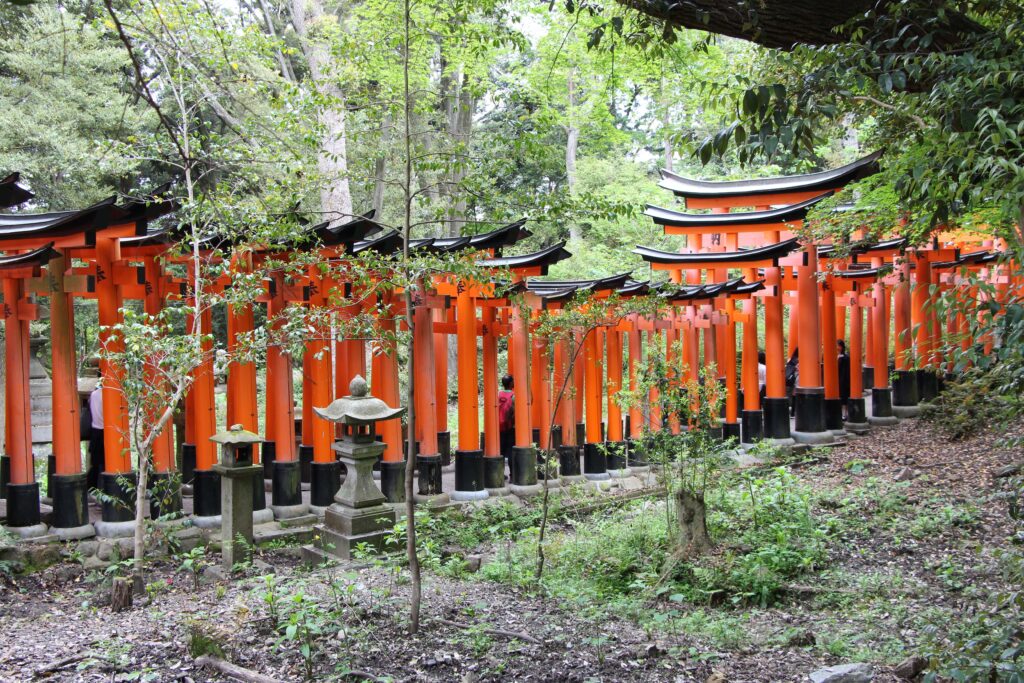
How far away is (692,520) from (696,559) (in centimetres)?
33

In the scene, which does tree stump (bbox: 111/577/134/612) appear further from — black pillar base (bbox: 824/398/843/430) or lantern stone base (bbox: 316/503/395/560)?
black pillar base (bbox: 824/398/843/430)

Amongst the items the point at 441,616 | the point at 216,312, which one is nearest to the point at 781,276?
the point at 441,616

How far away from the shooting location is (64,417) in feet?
24.8

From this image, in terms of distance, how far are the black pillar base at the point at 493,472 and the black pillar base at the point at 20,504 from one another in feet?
15.9

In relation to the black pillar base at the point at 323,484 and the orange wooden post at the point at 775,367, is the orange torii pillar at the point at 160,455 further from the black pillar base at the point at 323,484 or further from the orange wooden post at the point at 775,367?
the orange wooden post at the point at 775,367

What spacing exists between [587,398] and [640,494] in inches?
82.0

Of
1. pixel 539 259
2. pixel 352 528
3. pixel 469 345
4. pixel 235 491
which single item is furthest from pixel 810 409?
pixel 235 491

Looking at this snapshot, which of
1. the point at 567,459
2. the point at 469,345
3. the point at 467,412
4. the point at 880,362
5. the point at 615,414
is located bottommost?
the point at 567,459

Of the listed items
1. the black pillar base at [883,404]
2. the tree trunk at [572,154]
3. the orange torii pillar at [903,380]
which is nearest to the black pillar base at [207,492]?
the black pillar base at [883,404]

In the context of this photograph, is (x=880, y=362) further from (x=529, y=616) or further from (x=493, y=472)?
(x=529, y=616)

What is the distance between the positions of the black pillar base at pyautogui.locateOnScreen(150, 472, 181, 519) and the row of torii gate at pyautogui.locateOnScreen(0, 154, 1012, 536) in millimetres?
47

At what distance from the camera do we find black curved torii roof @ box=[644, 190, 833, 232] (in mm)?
11891

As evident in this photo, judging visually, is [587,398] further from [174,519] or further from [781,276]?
[174,519]

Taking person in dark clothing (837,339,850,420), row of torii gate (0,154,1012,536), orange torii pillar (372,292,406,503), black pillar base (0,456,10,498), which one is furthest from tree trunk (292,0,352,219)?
person in dark clothing (837,339,850,420)
